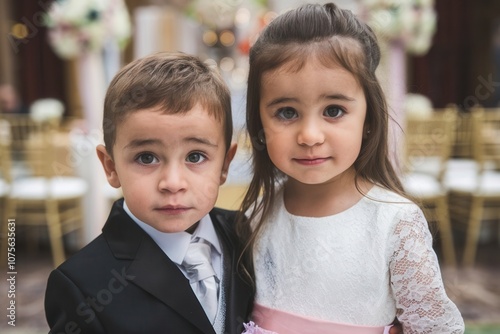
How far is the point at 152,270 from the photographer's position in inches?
40.4

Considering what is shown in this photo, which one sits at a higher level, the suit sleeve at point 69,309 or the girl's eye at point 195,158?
the girl's eye at point 195,158

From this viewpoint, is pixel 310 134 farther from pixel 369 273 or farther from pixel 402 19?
pixel 402 19

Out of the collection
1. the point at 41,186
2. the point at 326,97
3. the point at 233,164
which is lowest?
the point at 41,186

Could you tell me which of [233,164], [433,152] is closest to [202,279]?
[233,164]

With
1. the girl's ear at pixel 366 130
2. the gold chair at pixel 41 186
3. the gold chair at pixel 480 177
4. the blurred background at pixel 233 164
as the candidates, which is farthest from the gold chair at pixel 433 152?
the girl's ear at pixel 366 130

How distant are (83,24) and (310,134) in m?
3.04

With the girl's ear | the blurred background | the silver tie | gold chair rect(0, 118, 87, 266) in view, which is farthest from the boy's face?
gold chair rect(0, 118, 87, 266)

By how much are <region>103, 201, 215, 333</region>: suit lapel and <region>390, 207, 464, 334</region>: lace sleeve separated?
1.29ft

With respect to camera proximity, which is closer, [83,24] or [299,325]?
[299,325]

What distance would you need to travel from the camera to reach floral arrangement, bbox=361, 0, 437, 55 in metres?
3.27

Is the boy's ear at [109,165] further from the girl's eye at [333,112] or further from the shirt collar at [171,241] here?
the girl's eye at [333,112]

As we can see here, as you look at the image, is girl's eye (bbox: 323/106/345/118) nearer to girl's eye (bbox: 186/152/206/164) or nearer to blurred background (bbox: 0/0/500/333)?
girl's eye (bbox: 186/152/206/164)

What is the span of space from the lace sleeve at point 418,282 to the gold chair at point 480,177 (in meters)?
3.26

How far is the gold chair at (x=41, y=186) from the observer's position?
157 inches
